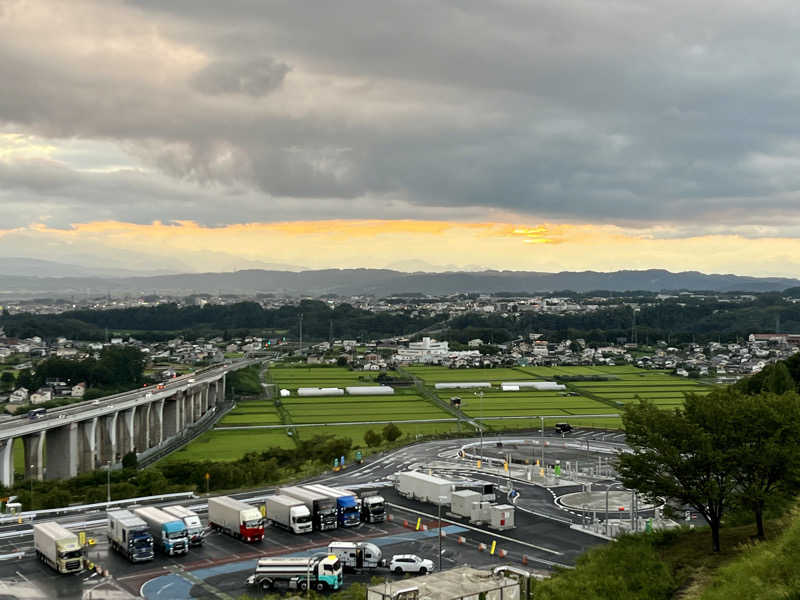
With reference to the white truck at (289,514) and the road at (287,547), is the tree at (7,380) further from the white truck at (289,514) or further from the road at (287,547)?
the white truck at (289,514)

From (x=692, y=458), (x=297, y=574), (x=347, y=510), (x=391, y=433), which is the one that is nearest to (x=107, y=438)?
(x=391, y=433)

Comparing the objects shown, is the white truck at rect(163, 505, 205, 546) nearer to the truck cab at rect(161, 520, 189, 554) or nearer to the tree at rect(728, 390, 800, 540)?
the truck cab at rect(161, 520, 189, 554)

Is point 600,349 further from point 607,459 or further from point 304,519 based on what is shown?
point 304,519

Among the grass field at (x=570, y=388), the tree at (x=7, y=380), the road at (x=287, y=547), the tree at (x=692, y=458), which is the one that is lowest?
the grass field at (x=570, y=388)

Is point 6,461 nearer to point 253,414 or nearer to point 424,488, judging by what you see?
point 424,488

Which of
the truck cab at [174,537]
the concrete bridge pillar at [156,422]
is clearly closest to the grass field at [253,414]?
the concrete bridge pillar at [156,422]

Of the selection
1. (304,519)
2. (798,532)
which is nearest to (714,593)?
(798,532)
